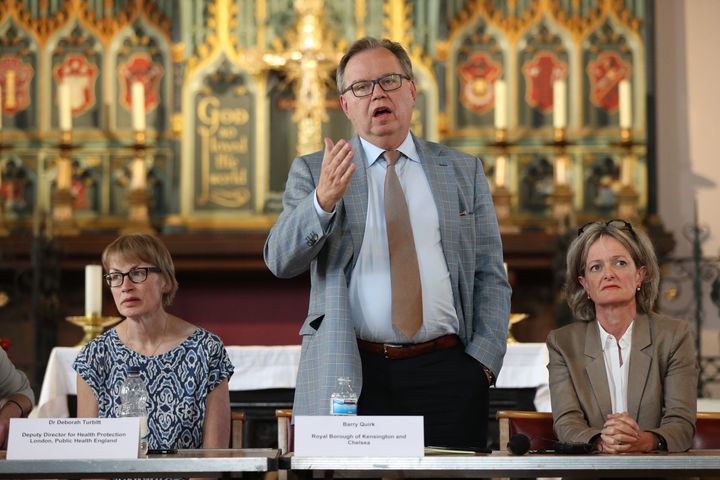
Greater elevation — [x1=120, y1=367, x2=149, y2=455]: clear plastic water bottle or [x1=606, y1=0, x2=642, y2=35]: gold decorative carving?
[x1=606, y1=0, x2=642, y2=35]: gold decorative carving

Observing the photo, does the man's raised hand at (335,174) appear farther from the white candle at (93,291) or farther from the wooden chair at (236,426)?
the white candle at (93,291)

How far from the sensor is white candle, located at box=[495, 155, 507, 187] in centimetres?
685

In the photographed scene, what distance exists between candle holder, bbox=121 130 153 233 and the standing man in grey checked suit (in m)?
3.71

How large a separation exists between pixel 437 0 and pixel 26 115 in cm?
246

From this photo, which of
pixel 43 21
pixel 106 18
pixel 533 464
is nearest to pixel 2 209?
pixel 43 21

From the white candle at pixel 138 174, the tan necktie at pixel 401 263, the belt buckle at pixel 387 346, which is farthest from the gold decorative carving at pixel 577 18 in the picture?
the belt buckle at pixel 387 346

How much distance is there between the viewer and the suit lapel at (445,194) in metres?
3.19

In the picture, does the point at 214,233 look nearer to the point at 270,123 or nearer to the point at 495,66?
the point at 270,123

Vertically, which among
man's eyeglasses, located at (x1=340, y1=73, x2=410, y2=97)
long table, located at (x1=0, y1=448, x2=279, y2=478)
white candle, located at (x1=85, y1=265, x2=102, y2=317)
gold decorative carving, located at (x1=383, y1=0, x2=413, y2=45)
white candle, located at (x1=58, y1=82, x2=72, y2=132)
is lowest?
long table, located at (x1=0, y1=448, x2=279, y2=478)

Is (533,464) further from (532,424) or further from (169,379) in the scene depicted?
(169,379)

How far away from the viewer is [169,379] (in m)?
3.37

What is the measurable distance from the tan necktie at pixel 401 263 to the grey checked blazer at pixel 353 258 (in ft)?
0.23

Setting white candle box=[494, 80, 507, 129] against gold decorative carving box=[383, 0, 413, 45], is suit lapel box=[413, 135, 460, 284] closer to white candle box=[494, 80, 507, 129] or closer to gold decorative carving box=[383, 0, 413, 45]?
white candle box=[494, 80, 507, 129]

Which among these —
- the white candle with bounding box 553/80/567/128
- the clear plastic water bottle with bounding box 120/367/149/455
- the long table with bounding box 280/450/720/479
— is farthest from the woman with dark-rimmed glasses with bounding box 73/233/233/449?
the white candle with bounding box 553/80/567/128
